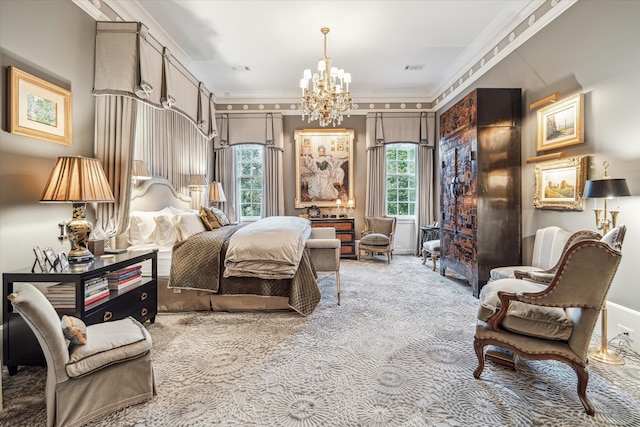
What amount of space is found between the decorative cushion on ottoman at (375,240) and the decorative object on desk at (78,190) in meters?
4.48

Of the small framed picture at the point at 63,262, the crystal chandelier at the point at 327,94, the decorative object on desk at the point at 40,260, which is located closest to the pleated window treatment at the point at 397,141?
the crystal chandelier at the point at 327,94

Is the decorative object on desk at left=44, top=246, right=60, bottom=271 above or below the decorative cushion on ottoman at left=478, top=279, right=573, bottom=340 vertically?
above

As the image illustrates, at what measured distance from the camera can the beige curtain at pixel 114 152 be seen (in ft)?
9.87

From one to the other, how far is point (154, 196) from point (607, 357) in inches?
199

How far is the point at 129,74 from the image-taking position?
294 cm

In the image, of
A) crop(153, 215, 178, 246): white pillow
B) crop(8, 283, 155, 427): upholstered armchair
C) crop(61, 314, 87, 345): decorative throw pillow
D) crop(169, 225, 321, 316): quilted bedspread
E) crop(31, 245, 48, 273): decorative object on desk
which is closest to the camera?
crop(8, 283, 155, 427): upholstered armchair

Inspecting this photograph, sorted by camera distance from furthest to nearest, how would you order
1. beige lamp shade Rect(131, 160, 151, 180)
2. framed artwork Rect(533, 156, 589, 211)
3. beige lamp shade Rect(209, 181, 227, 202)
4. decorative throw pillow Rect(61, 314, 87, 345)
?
1. beige lamp shade Rect(209, 181, 227, 202)
2. beige lamp shade Rect(131, 160, 151, 180)
3. framed artwork Rect(533, 156, 589, 211)
4. decorative throw pillow Rect(61, 314, 87, 345)

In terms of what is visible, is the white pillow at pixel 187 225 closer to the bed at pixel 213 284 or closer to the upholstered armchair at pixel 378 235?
the bed at pixel 213 284

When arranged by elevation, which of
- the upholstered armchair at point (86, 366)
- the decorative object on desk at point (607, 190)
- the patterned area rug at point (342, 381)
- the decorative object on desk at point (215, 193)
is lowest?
the patterned area rug at point (342, 381)

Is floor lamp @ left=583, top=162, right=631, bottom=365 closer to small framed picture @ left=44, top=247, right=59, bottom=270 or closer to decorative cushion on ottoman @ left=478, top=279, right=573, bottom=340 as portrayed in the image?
decorative cushion on ottoman @ left=478, top=279, right=573, bottom=340

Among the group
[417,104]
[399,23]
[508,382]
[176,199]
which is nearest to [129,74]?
[176,199]

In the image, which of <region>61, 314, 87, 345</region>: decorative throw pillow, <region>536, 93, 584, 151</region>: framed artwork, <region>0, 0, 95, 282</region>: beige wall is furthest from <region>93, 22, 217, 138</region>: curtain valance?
<region>536, 93, 584, 151</region>: framed artwork

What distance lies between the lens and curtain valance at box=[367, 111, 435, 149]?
6.73 m

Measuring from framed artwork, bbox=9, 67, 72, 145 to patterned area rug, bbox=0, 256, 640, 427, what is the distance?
185 cm
